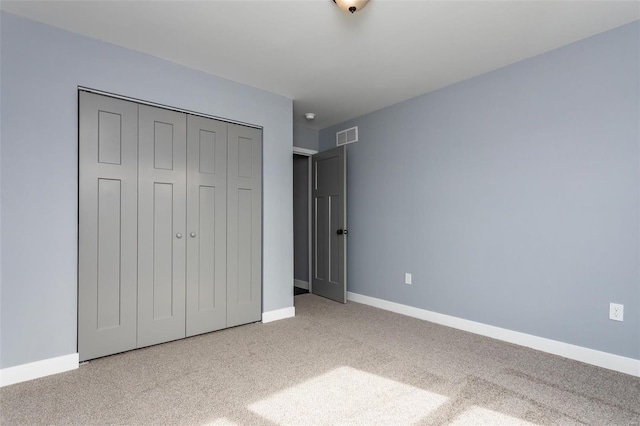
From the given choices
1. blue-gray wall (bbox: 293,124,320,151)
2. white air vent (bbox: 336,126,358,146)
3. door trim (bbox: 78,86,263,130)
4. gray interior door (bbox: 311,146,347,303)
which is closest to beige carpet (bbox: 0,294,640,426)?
gray interior door (bbox: 311,146,347,303)

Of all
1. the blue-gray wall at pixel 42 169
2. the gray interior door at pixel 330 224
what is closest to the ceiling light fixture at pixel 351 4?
the blue-gray wall at pixel 42 169

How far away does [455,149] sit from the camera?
3.40m

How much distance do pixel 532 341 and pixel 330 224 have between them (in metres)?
2.54

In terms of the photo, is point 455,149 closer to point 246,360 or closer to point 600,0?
point 600,0

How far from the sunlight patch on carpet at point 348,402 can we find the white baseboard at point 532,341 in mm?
1290

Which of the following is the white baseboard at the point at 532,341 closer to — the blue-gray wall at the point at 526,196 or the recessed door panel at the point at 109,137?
the blue-gray wall at the point at 526,196

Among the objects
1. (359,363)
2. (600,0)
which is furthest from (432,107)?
(359,363)

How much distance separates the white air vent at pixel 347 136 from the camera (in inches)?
177

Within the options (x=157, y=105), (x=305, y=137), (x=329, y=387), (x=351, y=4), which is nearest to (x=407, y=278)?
(x=329, y=387)

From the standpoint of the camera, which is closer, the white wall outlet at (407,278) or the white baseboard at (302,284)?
the white wall outlet at (407,278)

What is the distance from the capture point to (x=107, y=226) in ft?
8.61

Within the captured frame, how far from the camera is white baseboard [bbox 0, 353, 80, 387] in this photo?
219 cm

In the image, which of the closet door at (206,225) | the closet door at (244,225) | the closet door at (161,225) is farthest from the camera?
the closet door at (244,225)

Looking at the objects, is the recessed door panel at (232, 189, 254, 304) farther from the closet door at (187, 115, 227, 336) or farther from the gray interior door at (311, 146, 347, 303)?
the gray interior door at (311, 146, 347, 303)
